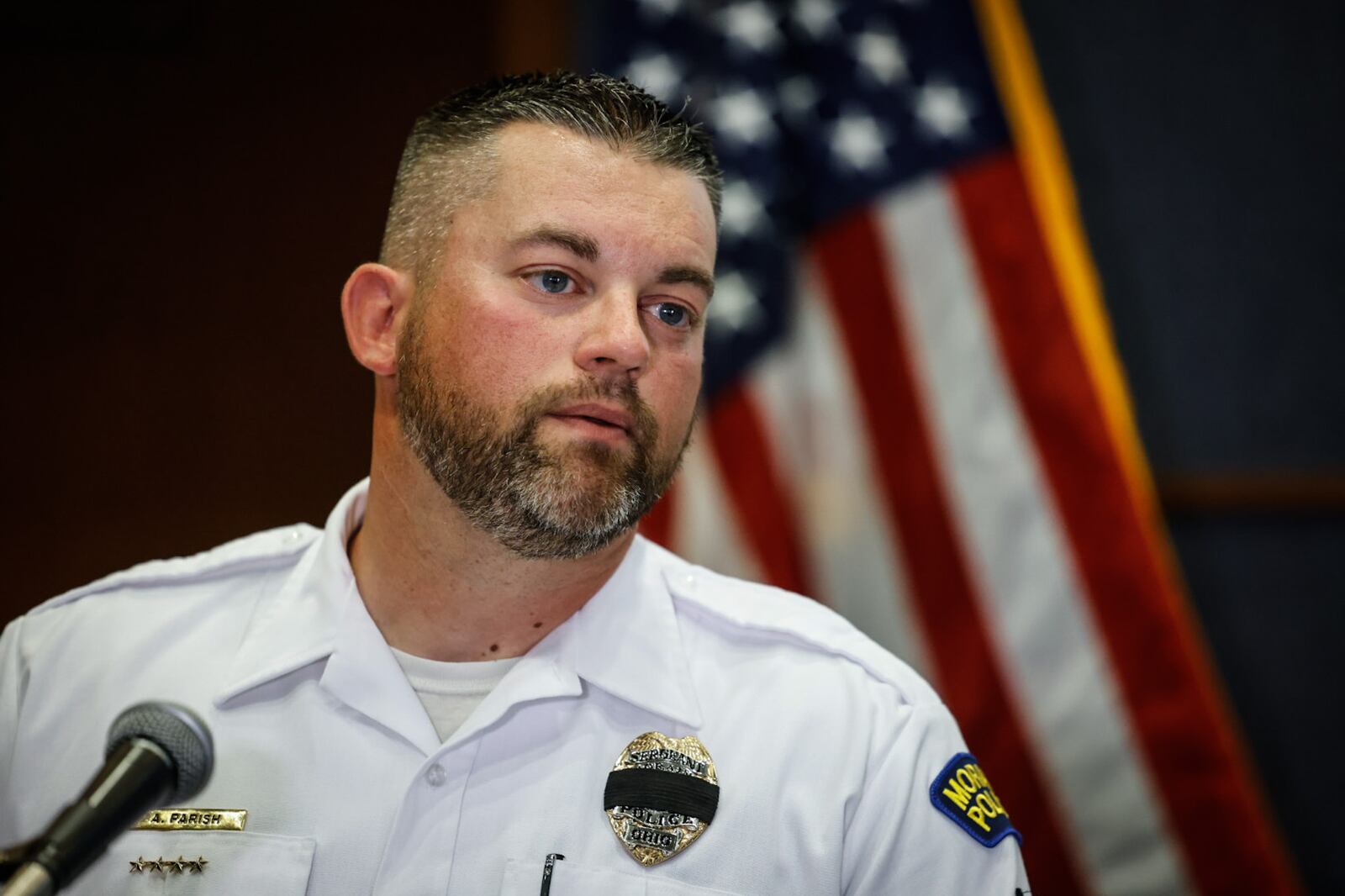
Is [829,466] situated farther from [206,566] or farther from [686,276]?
[206,566]

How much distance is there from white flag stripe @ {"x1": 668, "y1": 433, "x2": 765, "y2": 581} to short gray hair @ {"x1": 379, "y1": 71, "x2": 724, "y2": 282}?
0.96 meters

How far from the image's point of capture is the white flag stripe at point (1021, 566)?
2.10 m

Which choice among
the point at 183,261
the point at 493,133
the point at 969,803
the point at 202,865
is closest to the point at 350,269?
the point at 183,261

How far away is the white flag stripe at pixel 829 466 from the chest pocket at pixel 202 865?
4.51 feet

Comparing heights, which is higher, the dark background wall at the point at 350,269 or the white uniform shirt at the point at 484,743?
the dark background wall at the point at 350,269

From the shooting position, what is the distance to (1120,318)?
2500 mm

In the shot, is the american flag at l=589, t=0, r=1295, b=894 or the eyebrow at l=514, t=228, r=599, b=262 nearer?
the eyebrow at l=514, t=228, r=599, b=262

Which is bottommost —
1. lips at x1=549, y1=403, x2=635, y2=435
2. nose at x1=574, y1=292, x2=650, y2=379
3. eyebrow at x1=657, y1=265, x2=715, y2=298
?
lips at x1=549, y1=403, x2=635, y2=435

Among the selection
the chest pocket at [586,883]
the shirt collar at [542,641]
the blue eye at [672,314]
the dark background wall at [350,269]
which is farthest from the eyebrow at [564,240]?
the dark background wall at [350,269]

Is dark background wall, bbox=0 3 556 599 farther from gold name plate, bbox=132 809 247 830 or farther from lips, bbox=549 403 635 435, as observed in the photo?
lips, bbox=549 403 635 435

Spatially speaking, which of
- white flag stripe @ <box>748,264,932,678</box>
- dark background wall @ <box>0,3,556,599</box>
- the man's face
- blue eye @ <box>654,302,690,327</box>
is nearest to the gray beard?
the man's face

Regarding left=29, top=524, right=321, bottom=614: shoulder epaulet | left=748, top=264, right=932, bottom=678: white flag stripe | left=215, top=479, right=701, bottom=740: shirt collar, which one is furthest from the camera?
left=748, top=264, right=932, bottom=678: white flag stripe

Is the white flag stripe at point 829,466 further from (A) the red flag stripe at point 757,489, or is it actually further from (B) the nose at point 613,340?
(B) the nose at point 613,340

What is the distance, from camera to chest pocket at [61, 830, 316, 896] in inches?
46.1
